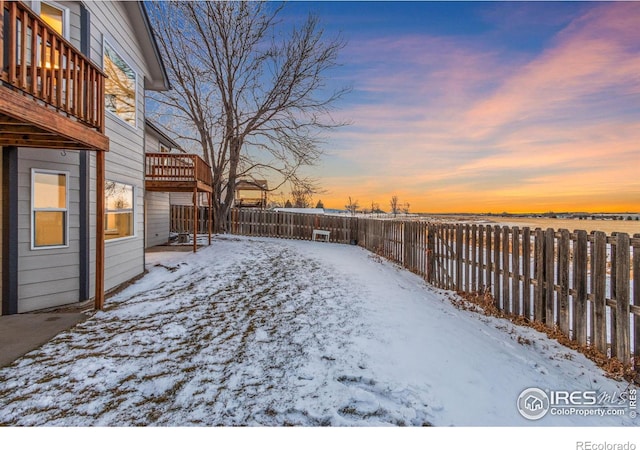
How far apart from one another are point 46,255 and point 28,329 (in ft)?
4.39

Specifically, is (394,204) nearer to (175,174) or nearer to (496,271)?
(175,174)

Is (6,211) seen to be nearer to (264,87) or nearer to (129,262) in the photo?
(129,262)

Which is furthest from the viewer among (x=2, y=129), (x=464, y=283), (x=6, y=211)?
(x=464, y=283)

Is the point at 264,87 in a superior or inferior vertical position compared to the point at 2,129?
superior

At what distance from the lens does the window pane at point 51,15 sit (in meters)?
4.75

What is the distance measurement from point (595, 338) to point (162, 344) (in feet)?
17.7

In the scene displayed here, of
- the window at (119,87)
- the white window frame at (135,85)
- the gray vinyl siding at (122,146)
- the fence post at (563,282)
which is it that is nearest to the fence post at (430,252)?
the fence post at (563,282)

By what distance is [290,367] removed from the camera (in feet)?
9.75

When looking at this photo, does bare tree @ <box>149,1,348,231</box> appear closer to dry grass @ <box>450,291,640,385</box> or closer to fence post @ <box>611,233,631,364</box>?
dry grass @ <box>450,291,640,385</box>

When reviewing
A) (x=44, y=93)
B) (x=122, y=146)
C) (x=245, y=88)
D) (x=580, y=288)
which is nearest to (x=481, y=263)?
(x=580, y=288)

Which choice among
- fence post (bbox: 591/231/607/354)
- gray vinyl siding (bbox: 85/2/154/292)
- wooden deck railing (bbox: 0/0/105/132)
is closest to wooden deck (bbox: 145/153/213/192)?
gray vinyl siding (bbox: 85/2/154/292)

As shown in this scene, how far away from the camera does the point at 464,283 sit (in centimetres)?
599

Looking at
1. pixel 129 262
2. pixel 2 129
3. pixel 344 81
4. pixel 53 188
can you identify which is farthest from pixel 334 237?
pixel 2 129

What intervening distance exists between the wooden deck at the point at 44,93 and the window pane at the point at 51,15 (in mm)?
1176
